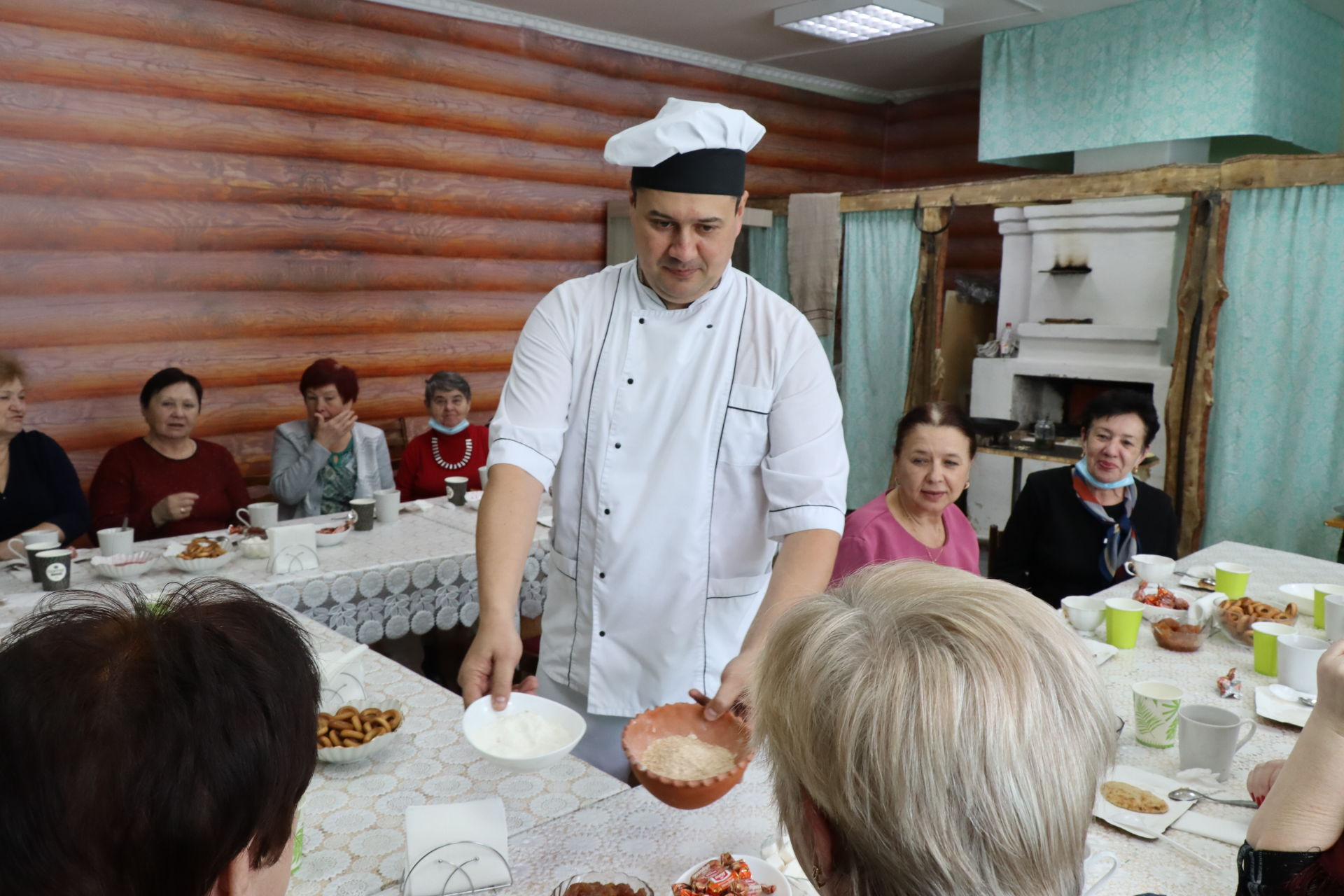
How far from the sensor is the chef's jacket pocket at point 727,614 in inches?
81.4

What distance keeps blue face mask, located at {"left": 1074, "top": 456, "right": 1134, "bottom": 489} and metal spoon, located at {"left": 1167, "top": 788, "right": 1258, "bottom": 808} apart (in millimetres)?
1846

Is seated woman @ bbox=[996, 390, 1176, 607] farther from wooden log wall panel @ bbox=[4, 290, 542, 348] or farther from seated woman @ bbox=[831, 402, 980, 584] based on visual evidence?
wooden log wall panel @ bbox=[4, 290, 542, 348]

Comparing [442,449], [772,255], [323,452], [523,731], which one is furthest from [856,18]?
[523,731]

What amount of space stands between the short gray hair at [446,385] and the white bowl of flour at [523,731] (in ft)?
9.98

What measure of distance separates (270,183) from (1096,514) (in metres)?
4.03

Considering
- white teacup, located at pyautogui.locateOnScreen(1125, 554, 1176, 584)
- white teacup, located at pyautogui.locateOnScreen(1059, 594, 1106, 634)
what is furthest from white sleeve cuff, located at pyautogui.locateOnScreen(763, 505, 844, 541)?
white teacup, located at pyautogui.locateOnScreen(1125, 554, 1176, 584)

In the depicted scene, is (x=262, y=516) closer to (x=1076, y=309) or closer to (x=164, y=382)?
(x=164, y=382)

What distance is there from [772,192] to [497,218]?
7.36ft

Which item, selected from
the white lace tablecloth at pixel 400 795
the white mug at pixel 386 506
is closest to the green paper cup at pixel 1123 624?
the white lace tablecloth at pixel 400 795

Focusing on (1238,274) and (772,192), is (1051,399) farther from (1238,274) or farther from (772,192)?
(772,192)

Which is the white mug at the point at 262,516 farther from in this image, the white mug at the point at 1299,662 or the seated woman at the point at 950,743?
the white mug at the point at 1299,662

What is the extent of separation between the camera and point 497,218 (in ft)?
17.6

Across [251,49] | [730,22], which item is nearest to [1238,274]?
[730,22]

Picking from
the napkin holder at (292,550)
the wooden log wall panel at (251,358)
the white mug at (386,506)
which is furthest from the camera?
the wooden log wall panel at (251,358)
